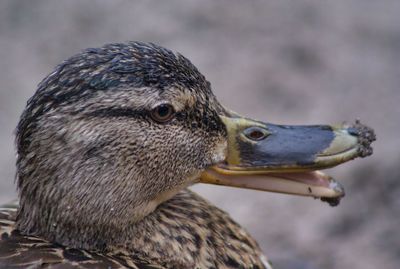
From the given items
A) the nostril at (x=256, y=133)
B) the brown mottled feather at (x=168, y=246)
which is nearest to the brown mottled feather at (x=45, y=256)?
the brown mottled feather at (x=168, y=246)

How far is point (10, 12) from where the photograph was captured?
21.4ft

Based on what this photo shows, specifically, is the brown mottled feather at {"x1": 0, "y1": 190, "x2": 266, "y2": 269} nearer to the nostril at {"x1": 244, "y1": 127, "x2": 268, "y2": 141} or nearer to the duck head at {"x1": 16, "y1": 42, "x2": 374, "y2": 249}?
the duck head at {"x1": 16, "y1": 42, "x2": 374, "y2": 249}

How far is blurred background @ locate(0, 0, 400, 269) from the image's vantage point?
15.7ft

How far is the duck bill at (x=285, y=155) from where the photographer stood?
305 cm

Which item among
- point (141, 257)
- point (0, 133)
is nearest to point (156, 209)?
point (141, 257)

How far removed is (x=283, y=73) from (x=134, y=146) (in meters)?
3.13

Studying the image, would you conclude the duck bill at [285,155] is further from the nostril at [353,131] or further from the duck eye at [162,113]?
the duck eye at [162,113]

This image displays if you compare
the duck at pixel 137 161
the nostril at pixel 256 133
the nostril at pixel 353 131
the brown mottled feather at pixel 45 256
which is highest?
the nostril at pixel 353 131

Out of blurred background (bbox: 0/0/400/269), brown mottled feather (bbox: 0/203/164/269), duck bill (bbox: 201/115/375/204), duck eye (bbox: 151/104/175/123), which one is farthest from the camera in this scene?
blurred background (bbox: 0/0/400/269)

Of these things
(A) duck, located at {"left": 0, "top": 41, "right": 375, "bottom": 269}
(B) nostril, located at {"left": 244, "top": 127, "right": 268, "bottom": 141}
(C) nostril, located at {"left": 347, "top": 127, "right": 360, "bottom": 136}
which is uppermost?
(C) nostril, located at {"left": 347, "top": 127, "right": 360, "bottom": 136}

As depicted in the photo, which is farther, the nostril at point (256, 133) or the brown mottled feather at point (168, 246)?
the nostril at point (256, 133)

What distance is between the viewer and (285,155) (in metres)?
3.05

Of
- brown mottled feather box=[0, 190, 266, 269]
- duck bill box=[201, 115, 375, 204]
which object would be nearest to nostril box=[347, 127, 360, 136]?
duck bill box=[201, 115, 375, 204]

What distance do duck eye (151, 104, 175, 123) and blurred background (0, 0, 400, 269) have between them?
1.74 meters
